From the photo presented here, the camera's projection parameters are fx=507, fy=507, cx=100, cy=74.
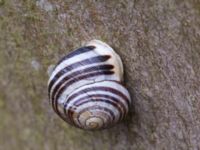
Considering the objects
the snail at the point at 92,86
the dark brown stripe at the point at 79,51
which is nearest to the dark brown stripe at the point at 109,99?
the snail at the point at 92,86

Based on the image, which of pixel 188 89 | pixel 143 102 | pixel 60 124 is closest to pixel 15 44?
pixel 60 124

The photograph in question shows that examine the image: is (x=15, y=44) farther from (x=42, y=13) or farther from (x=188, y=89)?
(x=188, y=89)

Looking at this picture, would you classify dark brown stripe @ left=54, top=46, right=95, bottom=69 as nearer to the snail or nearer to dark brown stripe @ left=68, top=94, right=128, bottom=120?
the snail

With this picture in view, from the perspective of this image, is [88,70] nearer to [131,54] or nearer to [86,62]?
[86,62]

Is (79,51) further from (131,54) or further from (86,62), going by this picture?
(131,54)

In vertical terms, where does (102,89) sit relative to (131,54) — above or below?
below

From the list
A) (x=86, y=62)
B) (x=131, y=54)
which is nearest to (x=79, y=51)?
(x=86, y=62)

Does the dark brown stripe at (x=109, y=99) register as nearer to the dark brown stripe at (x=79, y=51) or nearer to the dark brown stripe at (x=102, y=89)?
the dark brown stripe at (x=102, y=89)
